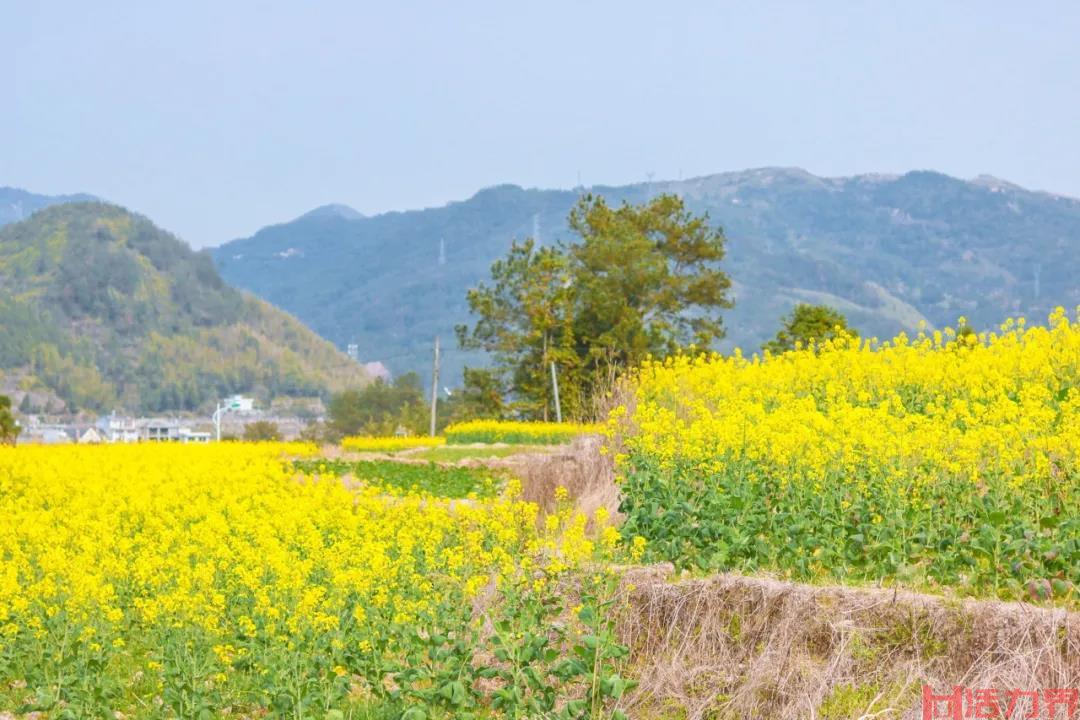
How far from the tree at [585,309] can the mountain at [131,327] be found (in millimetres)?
98671

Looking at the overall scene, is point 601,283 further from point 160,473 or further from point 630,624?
point 630,624

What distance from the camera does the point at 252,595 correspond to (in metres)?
8.35

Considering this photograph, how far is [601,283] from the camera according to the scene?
46406 millimetres

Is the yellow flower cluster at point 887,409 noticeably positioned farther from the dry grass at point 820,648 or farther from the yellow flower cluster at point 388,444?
the yellow flower cluster at point 388,444

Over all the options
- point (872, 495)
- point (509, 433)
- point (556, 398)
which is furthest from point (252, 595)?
point (556, 398)

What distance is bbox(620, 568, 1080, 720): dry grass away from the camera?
7.41 meters

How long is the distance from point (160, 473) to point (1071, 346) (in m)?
10.5

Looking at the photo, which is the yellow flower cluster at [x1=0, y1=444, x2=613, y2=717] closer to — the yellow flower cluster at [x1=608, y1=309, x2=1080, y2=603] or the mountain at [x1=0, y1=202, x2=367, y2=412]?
the yellow flower cluster at [x1=608, y1=309, x2=1080, y2=603]

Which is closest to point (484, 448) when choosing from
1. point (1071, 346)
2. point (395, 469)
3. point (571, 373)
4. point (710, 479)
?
point (395, 469)
